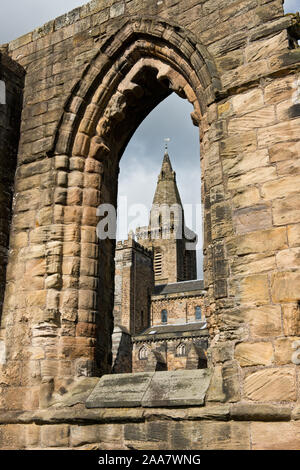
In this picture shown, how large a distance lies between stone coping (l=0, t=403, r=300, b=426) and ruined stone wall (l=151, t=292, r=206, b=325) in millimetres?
42758

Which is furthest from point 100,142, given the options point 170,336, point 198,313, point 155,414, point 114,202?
point 198,313

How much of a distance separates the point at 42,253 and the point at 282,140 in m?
2.66

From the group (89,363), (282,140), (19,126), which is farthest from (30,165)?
(282,140)

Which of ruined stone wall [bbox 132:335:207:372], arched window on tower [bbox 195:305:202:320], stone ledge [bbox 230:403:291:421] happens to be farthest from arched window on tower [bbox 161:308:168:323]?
stone ledge [bbox 230:403:291:421]

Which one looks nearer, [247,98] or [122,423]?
[122,423]

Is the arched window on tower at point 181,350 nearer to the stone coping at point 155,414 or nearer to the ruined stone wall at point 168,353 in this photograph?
the ruined stone wall at point 168,353

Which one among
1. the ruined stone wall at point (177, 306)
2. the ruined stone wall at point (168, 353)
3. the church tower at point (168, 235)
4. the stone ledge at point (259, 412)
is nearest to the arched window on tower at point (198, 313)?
the ruined stone wall at point (177, 306)

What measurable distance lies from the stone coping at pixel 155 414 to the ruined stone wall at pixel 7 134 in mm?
1359

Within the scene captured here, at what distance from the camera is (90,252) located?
5.29 metres

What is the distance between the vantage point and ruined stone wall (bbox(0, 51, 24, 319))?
558 cm

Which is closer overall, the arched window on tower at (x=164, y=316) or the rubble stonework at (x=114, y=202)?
the rubble stonework at (x=114, y=202)

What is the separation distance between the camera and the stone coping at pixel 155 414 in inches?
139

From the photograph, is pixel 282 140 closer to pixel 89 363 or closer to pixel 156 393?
pixel 156 393

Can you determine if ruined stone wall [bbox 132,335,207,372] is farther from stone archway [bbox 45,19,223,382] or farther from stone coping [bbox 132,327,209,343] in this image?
stone archway [bbox 45,19,223,382]
